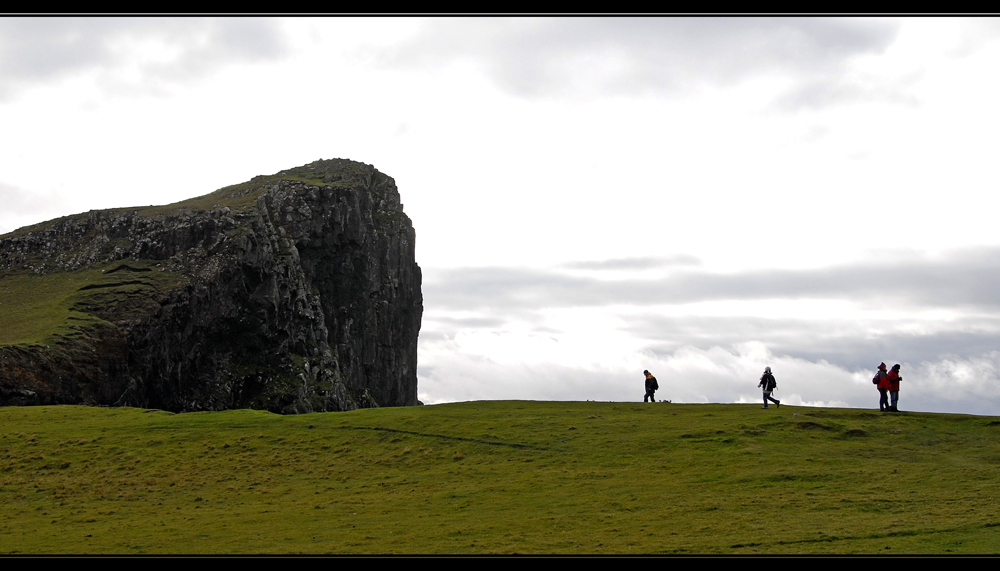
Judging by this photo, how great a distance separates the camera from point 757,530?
2672 cm

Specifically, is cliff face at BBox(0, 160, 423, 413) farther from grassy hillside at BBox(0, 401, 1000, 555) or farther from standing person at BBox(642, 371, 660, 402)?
standing person at BBox(642, 371, 660, 402)

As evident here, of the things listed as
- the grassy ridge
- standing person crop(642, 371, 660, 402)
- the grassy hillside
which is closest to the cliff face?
the grassy ridge

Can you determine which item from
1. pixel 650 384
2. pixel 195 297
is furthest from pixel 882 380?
pixel 195 297

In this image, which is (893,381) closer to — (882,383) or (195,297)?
(882,383)

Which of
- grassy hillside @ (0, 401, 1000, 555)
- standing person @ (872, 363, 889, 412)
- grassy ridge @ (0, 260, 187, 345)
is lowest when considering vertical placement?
grassy hillside @ (0, 401, 1000, 555)

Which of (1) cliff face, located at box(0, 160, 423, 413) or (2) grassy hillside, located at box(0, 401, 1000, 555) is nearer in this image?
(2) grassy hillside, located at box(0, 401, 1000, 555)

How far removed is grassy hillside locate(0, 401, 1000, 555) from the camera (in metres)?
27.3

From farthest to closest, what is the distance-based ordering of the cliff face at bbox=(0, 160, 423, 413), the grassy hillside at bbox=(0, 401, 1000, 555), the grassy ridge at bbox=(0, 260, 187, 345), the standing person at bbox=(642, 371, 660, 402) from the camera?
the cliff face at bbox=(0, 160, 423, 413) → the grassy ridge at bbox=(0, 260, 187, 345) → the standing person at bbox=(642, 371, 660, 402) → the grassy hillside at bbox=(0, 401, 1000, 555)

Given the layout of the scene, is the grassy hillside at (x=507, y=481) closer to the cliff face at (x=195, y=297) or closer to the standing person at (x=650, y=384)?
the standing person at (x=650, y=384)

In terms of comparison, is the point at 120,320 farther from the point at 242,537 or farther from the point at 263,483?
the point at 242,537

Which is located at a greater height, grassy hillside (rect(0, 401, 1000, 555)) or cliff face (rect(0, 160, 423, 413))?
cliff face (rect(0, 160, 423, 413))

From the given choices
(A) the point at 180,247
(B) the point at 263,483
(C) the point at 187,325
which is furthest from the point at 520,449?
(A) the point at 180,247

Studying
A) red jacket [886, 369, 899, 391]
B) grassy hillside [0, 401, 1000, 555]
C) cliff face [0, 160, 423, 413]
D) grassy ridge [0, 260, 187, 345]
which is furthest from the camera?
cliff face [0, 160, 423, 413]

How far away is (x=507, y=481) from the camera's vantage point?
38.1 metres
